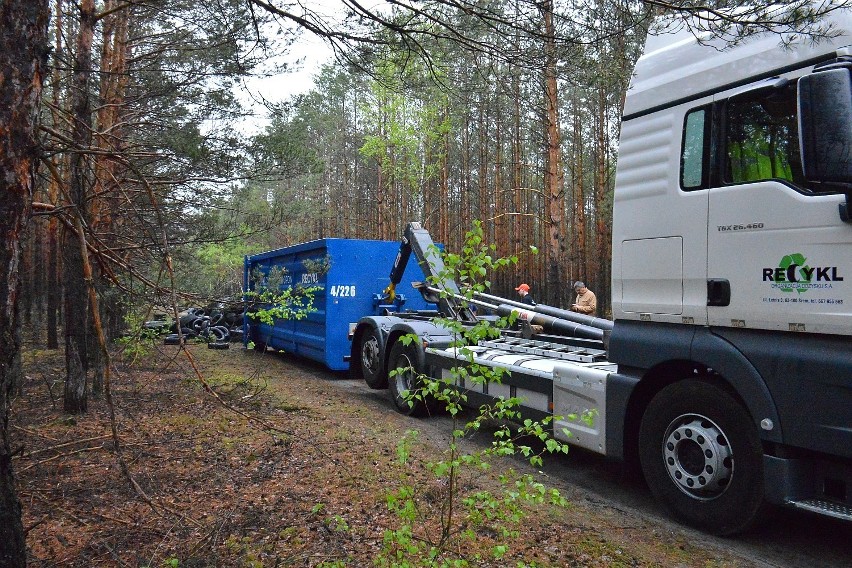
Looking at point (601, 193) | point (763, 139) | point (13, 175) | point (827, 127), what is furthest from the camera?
point (601, 193)

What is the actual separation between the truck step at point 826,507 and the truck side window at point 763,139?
71.6 inches

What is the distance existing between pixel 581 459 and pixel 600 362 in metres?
1.21

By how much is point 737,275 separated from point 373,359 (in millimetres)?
5727

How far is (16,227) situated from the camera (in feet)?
8.25

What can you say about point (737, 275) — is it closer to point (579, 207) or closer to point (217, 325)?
point (217, 325)

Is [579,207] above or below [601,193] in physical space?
below

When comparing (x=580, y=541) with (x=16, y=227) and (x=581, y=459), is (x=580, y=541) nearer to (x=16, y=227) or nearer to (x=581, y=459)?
(x=581, y=459)

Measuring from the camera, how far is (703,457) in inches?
154

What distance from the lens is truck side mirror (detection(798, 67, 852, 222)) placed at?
3068 millimetres

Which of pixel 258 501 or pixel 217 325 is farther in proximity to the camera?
pixel 217 325

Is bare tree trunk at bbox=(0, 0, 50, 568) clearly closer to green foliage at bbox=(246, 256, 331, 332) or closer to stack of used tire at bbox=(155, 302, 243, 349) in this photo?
green foliage at bbox=(246, 256, 331, 332)

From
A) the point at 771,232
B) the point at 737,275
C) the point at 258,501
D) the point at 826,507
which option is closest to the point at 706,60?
the point at 771,232

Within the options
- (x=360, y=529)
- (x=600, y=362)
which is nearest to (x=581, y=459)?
(x=600, y=362)

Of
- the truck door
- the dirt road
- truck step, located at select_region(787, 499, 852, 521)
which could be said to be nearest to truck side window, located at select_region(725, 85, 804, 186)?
the truck door
